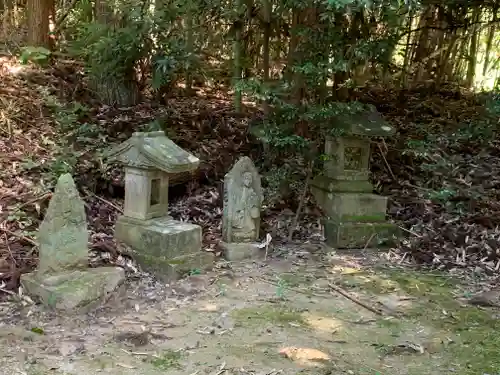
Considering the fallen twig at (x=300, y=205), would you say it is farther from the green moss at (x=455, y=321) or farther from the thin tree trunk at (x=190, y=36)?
the thin tree trunk at (x=190, y=36)

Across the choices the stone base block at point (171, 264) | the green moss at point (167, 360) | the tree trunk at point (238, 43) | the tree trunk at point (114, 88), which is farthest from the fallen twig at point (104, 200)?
the green moss at point (167, 360)

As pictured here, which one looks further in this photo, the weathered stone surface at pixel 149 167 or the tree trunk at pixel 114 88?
the tree trunk at pixel 114 88

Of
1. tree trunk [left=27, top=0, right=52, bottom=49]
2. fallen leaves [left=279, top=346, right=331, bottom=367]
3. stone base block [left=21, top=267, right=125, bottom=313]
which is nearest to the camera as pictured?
fallen leaves [left=279, top=346, right=331, bottom=367]

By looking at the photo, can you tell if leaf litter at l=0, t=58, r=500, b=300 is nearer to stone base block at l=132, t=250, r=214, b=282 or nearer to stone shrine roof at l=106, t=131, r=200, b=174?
stone base block at l=132, t=250, r=214, b=282

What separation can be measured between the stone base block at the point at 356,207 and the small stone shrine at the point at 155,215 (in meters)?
1.95

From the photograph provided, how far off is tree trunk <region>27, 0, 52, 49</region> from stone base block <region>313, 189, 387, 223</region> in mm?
6008

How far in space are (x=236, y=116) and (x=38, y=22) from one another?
376 cm

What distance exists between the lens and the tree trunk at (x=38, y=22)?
33.1ft

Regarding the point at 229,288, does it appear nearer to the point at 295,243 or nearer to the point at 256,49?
the point at 295,243

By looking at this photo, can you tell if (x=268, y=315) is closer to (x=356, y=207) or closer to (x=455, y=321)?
(x=455, y=321)

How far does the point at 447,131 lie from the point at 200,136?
414cm

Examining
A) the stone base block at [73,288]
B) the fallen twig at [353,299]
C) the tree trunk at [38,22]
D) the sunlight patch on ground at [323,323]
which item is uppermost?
the tree trunk at [38,22]

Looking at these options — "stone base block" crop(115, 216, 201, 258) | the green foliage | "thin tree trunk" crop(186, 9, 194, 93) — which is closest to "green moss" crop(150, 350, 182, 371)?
"stone base block" crop(115, 216, 201, 258)

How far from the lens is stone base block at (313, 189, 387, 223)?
24.2ft
